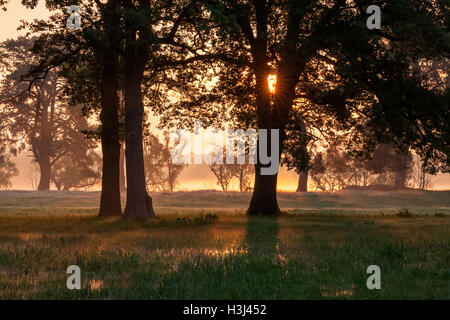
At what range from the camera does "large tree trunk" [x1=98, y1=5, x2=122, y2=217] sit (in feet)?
86.1

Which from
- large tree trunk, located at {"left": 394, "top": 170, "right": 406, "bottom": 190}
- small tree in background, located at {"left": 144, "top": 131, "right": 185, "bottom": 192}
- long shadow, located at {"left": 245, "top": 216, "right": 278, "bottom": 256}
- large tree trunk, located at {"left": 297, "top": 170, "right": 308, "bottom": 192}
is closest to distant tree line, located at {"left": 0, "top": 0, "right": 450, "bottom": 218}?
long shadow, located at {"left": 245, "top": 216, "right": 278, "bottom": 256}

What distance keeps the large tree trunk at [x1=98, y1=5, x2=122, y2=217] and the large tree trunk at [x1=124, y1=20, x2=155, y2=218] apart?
A: 110 cm

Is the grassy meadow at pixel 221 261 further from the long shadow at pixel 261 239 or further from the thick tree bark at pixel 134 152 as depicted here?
the thick tree bark at pixel 134 152

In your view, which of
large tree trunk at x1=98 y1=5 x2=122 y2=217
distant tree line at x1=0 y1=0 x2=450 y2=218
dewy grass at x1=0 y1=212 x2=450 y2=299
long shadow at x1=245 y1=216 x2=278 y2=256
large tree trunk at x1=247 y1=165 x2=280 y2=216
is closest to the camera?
dewy grass at x1=0 y1=212 x2=450 y2=299

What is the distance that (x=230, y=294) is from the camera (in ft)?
26.3

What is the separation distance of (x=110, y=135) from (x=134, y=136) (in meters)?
2.21

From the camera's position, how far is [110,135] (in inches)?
1044

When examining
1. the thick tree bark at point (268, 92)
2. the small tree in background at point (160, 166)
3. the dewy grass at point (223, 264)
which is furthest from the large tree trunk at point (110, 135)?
the small tree in background at point (160, 166)

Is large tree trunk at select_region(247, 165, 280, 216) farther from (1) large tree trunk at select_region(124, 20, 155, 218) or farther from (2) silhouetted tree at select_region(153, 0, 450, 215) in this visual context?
(1) large tree trunk at select_region(124, 20, 155, 218)

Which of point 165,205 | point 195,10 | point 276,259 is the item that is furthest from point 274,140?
point 165,205

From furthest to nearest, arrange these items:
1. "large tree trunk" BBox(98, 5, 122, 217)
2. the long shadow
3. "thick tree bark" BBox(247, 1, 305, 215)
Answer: "large tree trunk" BBox(98, 5, 122, 217) < "thick tree bark" BBox(247, 1, 305, 215) < the long shadow

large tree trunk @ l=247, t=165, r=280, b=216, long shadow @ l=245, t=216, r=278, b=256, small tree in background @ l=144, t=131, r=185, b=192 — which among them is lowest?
long shadow @ l=245, t=216, r=278, b=256

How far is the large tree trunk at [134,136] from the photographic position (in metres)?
24.9

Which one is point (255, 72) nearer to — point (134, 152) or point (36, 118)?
point (134, 152)
